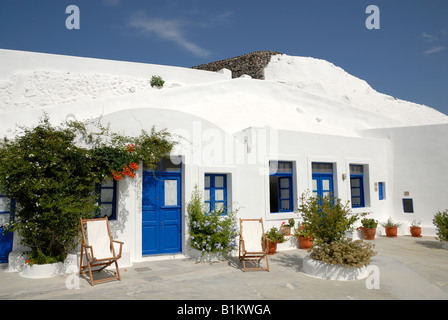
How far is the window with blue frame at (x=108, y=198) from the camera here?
23.5 ft

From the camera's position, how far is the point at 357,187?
12.0 metres

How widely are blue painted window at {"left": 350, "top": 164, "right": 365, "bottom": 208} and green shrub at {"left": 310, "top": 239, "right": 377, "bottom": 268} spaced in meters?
5.84

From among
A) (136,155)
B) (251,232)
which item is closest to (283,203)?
(251,232)

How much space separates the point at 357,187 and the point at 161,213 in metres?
7.79

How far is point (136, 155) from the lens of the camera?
7.09 metres

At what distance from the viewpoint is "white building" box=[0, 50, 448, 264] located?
763 centimetres

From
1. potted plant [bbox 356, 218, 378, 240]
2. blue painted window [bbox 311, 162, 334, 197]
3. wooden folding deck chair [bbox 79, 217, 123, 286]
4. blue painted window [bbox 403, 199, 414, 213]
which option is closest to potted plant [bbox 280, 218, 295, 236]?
blue painted window [bbox 311, 162, 334, 197]

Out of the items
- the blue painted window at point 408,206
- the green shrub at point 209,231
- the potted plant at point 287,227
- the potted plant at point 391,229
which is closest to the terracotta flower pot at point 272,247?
the potted plant at point 287,227

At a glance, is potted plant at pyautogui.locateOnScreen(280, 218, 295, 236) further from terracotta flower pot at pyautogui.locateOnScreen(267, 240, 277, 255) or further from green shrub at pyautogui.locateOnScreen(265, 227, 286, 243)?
terracotta flower pot at pyautogui.locateOnScreen(267, 240, 277, 255)

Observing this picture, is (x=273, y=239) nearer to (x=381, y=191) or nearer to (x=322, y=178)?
(x=322, y=178)

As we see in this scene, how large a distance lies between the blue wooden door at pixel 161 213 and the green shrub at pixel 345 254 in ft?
10.9

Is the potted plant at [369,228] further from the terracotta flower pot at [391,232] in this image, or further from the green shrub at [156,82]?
the green shrub at [156,82]

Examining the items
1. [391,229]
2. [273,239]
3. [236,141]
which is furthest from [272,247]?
[391,229]
